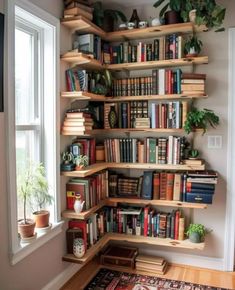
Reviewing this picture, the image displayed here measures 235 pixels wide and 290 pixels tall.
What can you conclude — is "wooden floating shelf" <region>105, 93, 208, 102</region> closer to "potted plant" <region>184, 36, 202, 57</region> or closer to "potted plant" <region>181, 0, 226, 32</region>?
"potted plant" <region>184, 36, 202, 57</region>

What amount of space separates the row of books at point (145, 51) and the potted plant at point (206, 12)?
260 millimetres

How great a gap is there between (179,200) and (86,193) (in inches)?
34.7

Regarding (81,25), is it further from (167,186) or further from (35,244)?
(35,244)

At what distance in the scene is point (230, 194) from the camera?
8.73 ft

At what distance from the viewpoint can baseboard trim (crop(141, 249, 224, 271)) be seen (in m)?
2.74

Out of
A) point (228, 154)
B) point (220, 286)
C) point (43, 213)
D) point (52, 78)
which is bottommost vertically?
point (220, 286)

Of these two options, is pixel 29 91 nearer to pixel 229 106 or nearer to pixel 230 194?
pixel 229 106

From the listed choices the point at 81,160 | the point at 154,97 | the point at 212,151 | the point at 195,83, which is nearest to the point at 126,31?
the point at 154,97

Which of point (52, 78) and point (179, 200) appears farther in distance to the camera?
point (179, 200)

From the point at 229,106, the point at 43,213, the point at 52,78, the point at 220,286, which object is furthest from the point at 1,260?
the point at 229,106

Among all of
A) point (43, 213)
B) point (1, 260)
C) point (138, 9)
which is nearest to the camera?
point (1, 260)

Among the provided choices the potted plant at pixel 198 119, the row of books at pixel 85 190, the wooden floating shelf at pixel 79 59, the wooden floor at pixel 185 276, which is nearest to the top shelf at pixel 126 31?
the wooden floating shelf at pixel 79 59

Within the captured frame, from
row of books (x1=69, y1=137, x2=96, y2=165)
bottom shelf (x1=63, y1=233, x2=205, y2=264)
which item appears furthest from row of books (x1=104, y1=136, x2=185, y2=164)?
bottom shelf (x1=63, y1=233, x2=205, y2=264)

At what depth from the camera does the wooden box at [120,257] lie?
276cm
